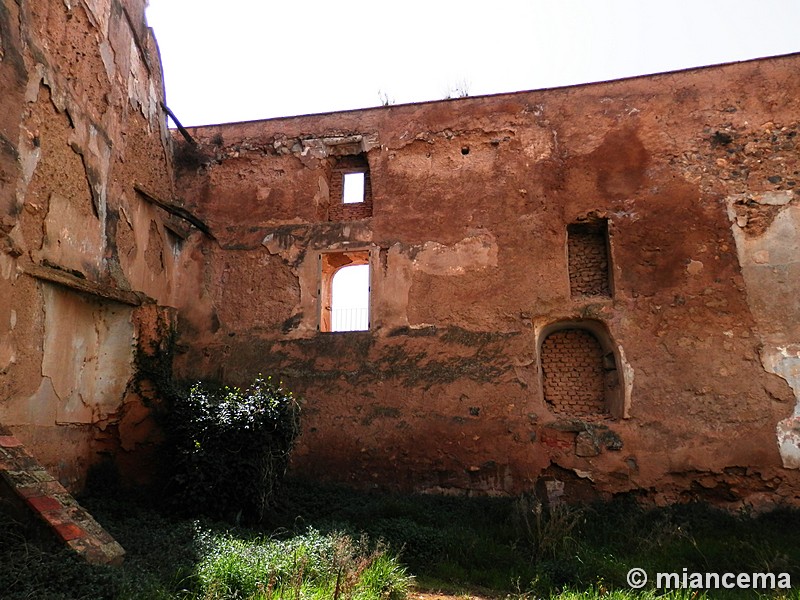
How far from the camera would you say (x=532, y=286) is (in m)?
8.73

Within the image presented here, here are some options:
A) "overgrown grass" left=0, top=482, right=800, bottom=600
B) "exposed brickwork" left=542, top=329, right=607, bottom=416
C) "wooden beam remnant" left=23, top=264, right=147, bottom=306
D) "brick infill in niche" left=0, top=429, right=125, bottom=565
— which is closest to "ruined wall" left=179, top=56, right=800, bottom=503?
"exposed brickwork" left=542, top=329, right=607, bottom=416

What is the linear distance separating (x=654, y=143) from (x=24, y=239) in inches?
335

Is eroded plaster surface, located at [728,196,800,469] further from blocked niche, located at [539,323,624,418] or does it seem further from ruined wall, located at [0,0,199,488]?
ruined wall, located at [0,0,199,488]

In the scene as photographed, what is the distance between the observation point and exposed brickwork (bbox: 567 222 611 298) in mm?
8828

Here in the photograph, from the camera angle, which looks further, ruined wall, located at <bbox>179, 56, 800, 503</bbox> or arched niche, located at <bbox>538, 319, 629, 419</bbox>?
arched niche, located at <bbox>538, 319, 629, 419</bbox>

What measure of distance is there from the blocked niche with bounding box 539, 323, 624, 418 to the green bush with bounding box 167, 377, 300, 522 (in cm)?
386

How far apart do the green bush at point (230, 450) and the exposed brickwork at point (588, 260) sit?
15.3 ft

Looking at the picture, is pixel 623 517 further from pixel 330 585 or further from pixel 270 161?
pixel 270 161

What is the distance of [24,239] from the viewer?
6.05m

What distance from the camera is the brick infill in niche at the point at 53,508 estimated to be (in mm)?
4422

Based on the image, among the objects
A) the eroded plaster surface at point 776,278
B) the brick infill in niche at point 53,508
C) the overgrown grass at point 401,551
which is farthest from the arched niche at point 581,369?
the brick infill in niche at point 53,508

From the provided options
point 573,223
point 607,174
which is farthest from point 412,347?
point 607,174

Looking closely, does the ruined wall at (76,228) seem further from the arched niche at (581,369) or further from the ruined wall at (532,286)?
the arched niche at (581,369)

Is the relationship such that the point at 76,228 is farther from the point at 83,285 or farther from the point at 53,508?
the point at 53,508
